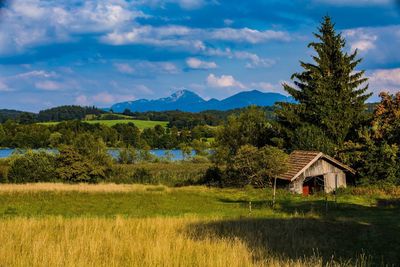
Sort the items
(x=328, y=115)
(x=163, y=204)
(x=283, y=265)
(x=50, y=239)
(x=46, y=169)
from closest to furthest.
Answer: (x=283, y=265) < (x=50, y=239) < (x=163, y=204) < (x=328, y=115) < (x=46, y=169)

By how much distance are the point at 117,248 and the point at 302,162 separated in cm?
3440

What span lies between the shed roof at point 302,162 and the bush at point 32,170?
30525 millimetres

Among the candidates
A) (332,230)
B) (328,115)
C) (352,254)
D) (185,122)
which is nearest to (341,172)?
(328,115)

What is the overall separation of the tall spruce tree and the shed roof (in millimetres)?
4840

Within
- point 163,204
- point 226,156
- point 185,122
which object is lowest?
point 163,204

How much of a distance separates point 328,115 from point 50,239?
41745 millimetres

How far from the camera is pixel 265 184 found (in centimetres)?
4453

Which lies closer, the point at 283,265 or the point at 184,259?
the point at 283,265

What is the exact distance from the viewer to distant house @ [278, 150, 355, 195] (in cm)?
4188

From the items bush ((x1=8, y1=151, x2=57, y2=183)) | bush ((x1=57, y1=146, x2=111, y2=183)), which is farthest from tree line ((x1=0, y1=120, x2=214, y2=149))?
bush ((x1=57, y1=146, x2=111, y2=183))

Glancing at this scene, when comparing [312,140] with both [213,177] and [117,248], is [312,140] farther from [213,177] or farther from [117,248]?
[117,248]

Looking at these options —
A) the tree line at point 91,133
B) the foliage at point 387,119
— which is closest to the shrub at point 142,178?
the foliage at point 387,119

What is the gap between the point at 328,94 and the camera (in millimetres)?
49188

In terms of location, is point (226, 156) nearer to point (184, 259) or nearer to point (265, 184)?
point (265, 184)
